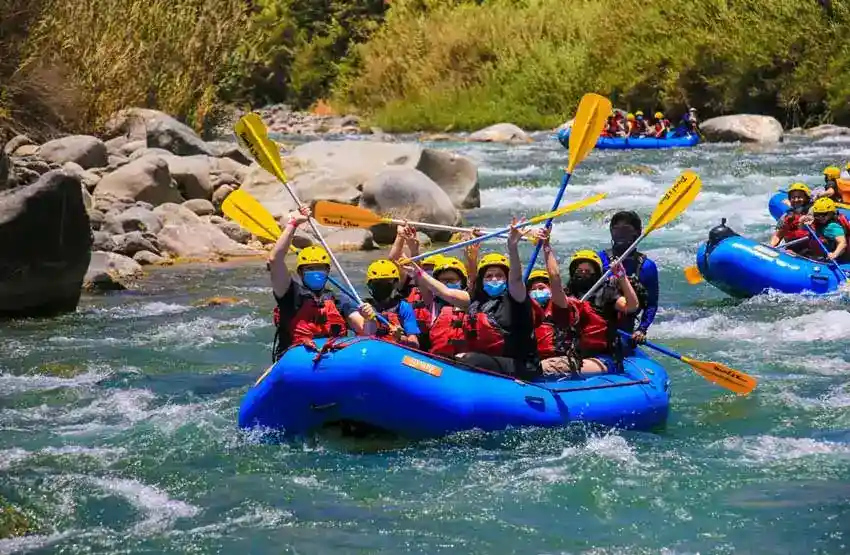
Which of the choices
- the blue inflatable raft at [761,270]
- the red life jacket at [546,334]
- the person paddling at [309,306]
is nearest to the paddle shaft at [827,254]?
the blue inflatable raft at [761,270]

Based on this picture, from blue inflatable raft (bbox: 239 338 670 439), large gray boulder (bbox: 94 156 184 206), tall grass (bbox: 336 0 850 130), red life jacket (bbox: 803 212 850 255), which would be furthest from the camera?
tall grass (bbox: 336 0 850 130)

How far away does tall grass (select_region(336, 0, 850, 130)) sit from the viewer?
24.4 meters

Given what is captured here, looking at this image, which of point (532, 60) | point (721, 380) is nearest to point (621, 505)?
point (721, 380)

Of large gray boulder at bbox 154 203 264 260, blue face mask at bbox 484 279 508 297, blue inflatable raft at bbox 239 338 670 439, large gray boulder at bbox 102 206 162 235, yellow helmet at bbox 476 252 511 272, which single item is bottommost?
large gray boulder at bbox 154 203 264 260

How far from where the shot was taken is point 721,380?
7.19m

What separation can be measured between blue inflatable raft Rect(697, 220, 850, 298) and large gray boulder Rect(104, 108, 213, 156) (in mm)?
7702

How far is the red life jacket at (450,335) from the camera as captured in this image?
6.50 metres

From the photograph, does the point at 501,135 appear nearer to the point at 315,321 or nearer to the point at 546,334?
the point at 546,334

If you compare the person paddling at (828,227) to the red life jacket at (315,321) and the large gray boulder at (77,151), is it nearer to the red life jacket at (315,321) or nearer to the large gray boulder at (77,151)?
the red life jacket at (315,321)

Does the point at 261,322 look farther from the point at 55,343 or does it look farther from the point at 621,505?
the point at 621,505

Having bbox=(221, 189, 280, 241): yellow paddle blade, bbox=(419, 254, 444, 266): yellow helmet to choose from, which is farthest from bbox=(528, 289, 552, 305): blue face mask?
bbox=(221, 189, 280, 241): yellow paddle blade

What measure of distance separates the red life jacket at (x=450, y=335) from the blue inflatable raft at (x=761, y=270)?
4.59 meters

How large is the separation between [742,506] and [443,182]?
10.6m

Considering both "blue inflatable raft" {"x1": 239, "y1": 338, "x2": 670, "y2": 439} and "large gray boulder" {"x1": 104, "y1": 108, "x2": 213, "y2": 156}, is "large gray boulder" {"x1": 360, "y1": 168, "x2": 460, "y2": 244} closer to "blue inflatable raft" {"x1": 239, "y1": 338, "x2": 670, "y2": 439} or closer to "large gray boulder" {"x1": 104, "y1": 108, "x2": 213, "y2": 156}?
"large gray boulder" {"x1": 104, "y1": 108, "x2": 213, "y2": 156}
